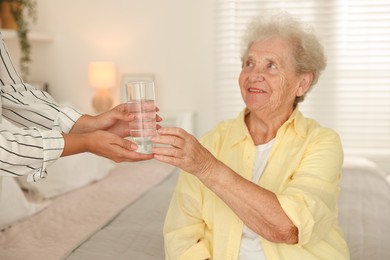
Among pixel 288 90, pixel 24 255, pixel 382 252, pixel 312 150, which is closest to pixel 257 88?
pixel 288 90

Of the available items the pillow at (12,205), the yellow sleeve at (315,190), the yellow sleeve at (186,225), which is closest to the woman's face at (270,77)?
the yellow sleeve at (315,190)

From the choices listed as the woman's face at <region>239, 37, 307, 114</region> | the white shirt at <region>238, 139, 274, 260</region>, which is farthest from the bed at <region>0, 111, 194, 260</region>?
the woman's face at <region>239, 37, 307, 114</region>

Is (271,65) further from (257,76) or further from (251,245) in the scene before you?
(251,245)

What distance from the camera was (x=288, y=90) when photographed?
6.19 feet

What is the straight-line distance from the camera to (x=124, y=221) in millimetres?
2414

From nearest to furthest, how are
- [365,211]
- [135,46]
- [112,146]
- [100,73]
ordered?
[112,146] < [365,211] < [100,73] < [135,46]

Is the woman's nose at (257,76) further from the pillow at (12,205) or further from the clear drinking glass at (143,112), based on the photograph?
the pillow at (12,205)

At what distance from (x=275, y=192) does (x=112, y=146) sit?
0.52 meters

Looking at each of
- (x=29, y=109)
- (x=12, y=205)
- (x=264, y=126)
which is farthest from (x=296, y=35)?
(x=12, y=205)

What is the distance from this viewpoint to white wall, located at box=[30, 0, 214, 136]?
4250 millimetres

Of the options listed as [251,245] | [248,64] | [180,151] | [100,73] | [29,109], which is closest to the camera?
[180,151]

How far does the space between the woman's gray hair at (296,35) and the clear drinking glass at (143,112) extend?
63 centimetres

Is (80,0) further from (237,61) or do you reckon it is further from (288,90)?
(288,90)

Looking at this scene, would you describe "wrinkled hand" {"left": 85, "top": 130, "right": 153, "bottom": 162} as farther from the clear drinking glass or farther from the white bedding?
the white bedding
